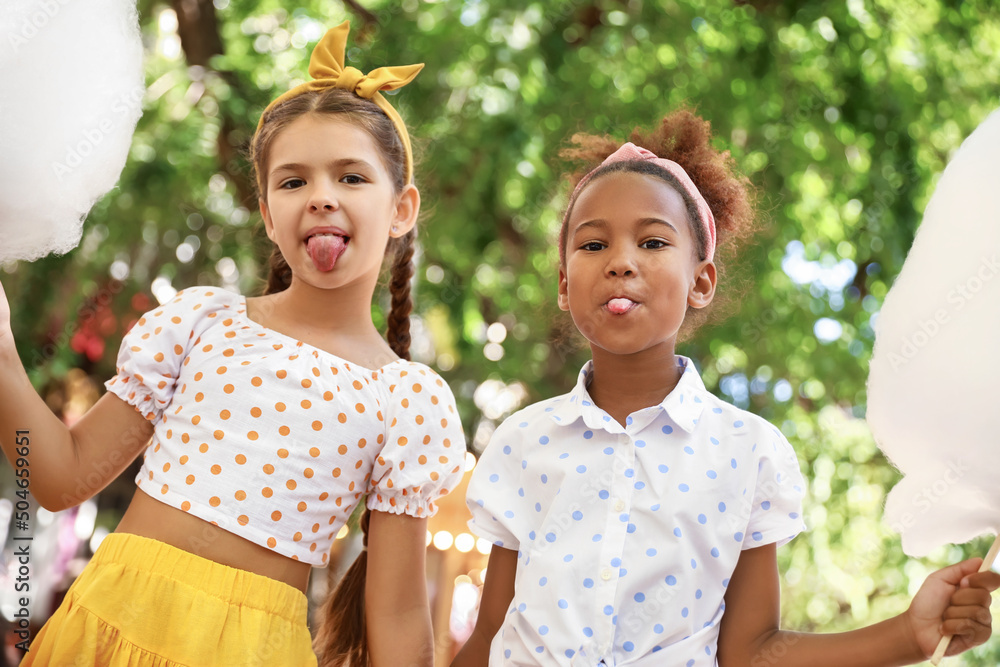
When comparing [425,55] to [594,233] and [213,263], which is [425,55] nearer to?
[213,263]

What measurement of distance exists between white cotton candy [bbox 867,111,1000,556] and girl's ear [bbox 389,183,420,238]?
852mm

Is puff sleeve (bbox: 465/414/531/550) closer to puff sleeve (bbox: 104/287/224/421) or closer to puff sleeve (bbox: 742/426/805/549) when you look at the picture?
puff sleeve (bbox: 742/426/805/549)

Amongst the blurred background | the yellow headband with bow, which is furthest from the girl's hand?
the blurred background

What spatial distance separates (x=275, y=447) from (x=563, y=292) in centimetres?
54

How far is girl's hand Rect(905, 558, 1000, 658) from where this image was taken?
1.17 m

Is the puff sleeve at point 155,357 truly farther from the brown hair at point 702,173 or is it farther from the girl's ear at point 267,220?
the brown hair at point 702,173

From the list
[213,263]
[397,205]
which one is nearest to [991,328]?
[397,205]

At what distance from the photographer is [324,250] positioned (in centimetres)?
150

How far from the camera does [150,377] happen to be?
150 centimetres

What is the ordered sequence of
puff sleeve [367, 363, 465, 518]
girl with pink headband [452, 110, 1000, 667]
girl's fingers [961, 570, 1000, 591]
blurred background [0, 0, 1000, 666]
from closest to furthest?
girl's fingers [961, 570, 1000, 591] → girl with pink headband [452, 110, 1000, 667] → puff sleeve [367, 363, 465, 518] → blurred background [0, 0, 1000, 666]

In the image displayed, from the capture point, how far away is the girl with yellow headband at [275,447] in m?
1.38

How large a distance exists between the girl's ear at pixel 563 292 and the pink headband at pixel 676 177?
129 mm

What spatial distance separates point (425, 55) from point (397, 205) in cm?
179

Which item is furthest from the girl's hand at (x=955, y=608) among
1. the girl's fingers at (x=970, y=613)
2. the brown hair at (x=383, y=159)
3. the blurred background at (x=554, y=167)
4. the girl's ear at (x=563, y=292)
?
the blurred background at (x=554, y=167)
